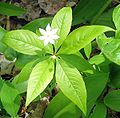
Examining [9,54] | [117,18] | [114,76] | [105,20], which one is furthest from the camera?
[105,20]

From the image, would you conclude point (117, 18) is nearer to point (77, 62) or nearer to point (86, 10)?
point (77, 62)

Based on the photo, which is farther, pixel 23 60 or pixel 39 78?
pixel 23 60

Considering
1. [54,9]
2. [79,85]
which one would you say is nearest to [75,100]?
[79,85]

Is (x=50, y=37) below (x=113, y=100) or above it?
above

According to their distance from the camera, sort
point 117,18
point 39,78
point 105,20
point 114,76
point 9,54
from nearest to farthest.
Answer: point 39,78, point 117,18, point 114,76, point 9,54, point 105,20

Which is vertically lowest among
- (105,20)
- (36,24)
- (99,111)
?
(99,111)

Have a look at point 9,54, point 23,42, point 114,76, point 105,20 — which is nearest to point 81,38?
point 23,42

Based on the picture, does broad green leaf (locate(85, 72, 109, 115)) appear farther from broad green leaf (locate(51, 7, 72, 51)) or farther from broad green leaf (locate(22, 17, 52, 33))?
broad green leaf (locate(22, 17, 52, 33))

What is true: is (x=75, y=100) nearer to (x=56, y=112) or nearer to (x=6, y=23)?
(x=56, y=112)
